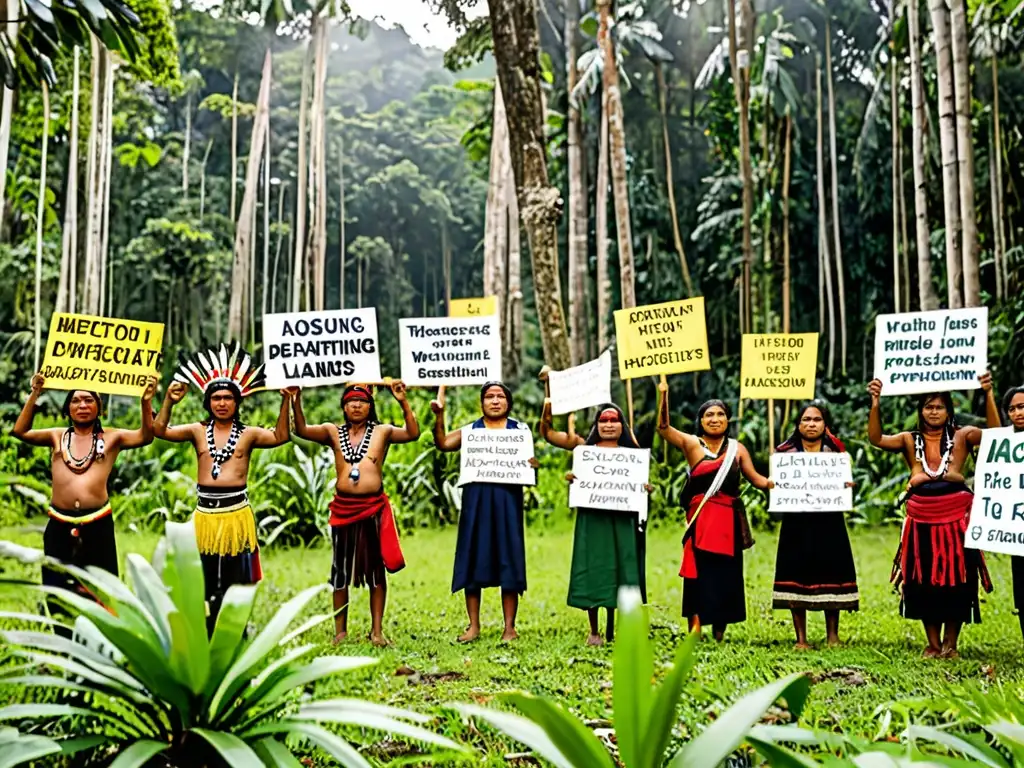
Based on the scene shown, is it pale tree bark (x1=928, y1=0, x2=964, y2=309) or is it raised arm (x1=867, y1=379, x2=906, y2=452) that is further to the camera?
pale tree bark (x1=928, y1=0, x2=964, y2=309)

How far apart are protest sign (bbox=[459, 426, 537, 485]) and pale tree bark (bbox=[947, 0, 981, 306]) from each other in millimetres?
4717

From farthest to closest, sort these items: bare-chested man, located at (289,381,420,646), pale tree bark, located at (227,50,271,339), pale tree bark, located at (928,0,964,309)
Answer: pale tree bark, located at (227,50,271,339) → pale tree bark, located at (928,0,964,309) → bare-chested man, located at (289,381,420,646)

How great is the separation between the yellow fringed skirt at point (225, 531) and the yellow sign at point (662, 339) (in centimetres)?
197

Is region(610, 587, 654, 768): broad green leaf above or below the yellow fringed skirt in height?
below

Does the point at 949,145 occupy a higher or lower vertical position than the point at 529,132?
lower

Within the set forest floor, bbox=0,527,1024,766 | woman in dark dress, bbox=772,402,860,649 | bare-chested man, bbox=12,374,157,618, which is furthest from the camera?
woman in dark dress, bbox=772,402,860,649

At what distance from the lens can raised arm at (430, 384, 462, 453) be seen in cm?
520

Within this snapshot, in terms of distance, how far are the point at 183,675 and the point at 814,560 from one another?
3417 mm

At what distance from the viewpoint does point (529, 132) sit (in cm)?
843

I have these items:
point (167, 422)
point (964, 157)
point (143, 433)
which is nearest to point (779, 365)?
point (167, 422)

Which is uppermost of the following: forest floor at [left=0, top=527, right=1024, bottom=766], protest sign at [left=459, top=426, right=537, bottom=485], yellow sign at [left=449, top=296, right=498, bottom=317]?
yellow sign at [left=449, top=296, right=498, bottom=317]

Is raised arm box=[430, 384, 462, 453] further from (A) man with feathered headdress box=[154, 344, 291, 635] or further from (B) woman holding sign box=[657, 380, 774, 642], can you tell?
(B) woman holding sign box=[657, 380, 774, 642]

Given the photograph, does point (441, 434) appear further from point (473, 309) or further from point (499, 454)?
point (473, 309)

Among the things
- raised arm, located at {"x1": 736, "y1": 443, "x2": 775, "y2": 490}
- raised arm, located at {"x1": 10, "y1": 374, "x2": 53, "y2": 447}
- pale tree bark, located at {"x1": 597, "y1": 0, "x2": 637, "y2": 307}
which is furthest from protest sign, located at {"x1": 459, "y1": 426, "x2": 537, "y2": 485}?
pale tree bark, located at {"x1": 597, "y1": 0, "x2": 637, "y2": 307}
